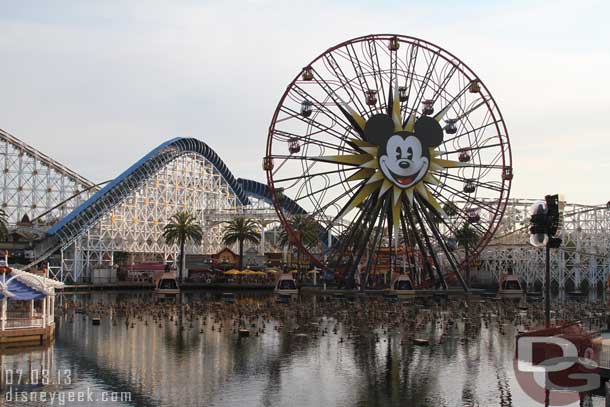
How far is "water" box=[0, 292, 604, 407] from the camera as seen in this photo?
3181 cm

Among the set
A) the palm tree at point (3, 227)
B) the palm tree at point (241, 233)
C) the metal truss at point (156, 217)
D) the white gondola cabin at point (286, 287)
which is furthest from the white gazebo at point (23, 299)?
the palm tree at point (241, 233)

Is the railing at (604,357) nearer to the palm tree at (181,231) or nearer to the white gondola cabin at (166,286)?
the white gondola cabin at (166,286)

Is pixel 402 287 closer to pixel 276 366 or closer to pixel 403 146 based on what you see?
pixel 403 146

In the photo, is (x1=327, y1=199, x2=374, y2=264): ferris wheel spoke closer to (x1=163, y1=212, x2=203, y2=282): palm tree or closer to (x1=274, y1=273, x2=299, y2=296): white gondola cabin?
(x1=274, y1=273, x2=299, y2=296): white gondola cabin

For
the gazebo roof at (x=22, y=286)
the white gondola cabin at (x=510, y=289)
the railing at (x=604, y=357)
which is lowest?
the white gondola cabin at (x=510, y=289)

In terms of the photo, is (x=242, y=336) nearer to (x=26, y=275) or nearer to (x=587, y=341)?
(x=26, y=275)

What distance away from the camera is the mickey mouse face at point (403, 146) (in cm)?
6994

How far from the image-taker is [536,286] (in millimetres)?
117375

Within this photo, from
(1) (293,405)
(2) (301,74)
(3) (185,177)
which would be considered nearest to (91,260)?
(3) (185,177)

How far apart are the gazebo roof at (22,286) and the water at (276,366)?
291 cm

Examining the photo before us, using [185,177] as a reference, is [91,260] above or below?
below

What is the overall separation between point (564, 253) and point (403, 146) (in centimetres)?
5783

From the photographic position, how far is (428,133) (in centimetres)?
7150

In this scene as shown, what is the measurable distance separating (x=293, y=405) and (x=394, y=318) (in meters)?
29.4
